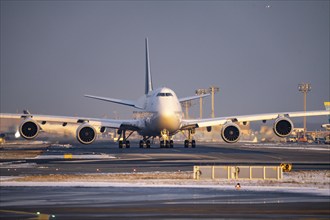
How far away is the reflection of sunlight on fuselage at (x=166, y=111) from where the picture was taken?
249 feet

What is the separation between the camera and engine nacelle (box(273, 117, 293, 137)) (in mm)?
A: 73625

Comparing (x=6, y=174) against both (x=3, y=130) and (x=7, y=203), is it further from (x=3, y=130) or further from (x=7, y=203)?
(x=3, y=130)

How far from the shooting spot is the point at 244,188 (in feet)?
110

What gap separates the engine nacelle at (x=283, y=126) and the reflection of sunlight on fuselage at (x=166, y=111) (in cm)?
1041

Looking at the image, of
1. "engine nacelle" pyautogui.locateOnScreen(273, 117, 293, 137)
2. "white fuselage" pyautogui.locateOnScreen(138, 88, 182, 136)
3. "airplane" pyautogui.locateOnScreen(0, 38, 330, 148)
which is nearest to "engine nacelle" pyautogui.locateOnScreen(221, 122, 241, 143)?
"airplane" pyautogui.locateOnScreen(0, 38, 330, 148)

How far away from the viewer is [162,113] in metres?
75.8

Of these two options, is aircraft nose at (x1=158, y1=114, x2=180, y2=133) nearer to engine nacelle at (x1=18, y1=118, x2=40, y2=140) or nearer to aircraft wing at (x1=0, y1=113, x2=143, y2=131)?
aircraft wing at (x1=0, y1=113, x2=143, y2=131)

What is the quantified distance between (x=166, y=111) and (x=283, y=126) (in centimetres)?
1198

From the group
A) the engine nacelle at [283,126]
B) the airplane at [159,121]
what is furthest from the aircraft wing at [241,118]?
the engine nacelle at [283,126]

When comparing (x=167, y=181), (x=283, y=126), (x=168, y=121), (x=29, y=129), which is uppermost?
(x=168, y=121)

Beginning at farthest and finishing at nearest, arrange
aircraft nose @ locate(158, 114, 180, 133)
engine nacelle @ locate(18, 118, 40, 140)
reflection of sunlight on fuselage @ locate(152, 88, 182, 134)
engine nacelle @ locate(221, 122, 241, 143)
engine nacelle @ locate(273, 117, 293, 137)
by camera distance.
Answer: reflection of sunlight on fuselage @ locate(152, 88, 182, 134)
aircraft nose @ locate(158, 114, 180, 133)
engine nacelle @ locate(221, 122, 241, 143)
engine nacelle @ locate(18, 118, 40, 140)
engine nacelle @ locate(273, 117, 293, 137)

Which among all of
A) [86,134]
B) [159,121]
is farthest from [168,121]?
[86,134]

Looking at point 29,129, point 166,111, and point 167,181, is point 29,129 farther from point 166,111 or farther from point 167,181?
point 167,181

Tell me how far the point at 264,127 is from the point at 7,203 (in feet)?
320
